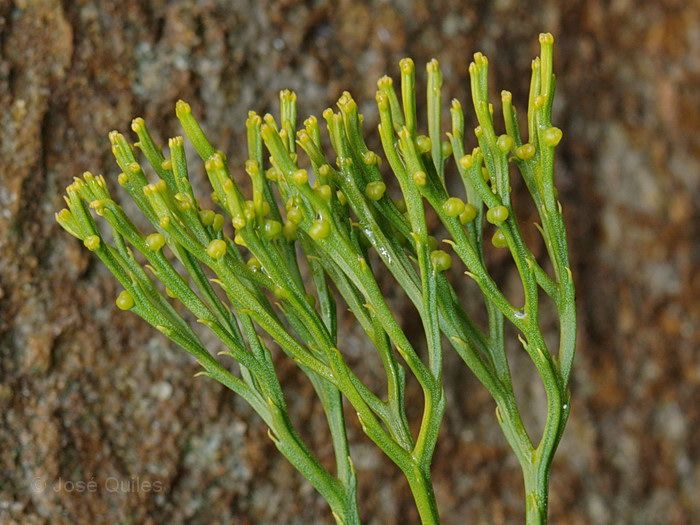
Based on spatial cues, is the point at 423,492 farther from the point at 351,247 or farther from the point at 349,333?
the point at 349,333

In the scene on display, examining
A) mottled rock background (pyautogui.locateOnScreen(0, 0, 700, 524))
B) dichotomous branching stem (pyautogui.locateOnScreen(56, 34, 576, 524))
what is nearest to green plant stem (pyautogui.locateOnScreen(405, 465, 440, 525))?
dichotomous branching stem (pyautogui.locateOnScreen(56, 34, 576, 524))

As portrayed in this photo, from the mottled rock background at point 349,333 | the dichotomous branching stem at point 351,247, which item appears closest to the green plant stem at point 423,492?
the dichotomous branching stem at point 351,247

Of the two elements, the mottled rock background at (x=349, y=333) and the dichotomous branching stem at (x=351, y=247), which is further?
the mottled rock background at (x=349, y=333)

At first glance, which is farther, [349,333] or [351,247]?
[349,333]

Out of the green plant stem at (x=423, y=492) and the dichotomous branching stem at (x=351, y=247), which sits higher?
the dichotomous branching stem at (x=351, y=247)

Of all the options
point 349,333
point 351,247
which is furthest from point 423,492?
point 349,333

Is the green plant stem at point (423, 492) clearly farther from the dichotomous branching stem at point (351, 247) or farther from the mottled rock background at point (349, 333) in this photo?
the mottled rock background at point (349, 333)
